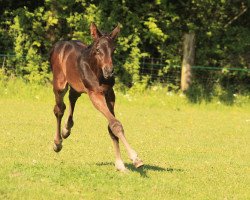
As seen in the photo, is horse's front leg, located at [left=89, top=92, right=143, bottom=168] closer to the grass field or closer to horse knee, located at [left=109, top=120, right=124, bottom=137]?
horse knee, located at [left=109, top=120, right=124, bottom=137]

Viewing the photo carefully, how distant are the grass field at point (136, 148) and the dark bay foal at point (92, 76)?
599 millimetres

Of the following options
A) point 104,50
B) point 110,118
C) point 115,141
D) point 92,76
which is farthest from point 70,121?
point 104,50

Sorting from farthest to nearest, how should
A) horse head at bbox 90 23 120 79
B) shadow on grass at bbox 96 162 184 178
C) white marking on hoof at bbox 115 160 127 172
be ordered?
shadow on grass at bbox 96 162 184 178 < white marking on hoof at bbox 115 160 127 172 < horse head at bbox 90 23 120 79

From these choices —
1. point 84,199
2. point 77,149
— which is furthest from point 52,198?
point 77,149

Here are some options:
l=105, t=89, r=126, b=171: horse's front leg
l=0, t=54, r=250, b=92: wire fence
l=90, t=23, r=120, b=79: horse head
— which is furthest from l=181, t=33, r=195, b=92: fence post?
l=90, t=23, r=120, b=79: horse head

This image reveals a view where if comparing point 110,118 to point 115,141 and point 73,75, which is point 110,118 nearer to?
point 115,141

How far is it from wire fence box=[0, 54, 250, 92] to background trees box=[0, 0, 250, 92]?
44mm

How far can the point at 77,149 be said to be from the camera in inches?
499

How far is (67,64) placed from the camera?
10484 mm

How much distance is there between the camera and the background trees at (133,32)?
24297mm

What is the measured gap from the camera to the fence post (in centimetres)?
2436

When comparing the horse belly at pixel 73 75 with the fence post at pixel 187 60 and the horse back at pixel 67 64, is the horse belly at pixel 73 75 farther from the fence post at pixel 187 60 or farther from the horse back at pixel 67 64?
the fence post at pixel 187 60

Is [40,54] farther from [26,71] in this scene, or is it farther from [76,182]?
[76,182]

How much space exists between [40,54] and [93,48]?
1574cm
